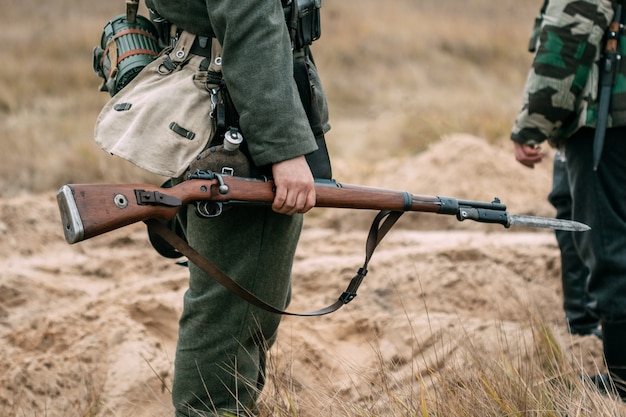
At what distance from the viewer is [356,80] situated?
12.3 m

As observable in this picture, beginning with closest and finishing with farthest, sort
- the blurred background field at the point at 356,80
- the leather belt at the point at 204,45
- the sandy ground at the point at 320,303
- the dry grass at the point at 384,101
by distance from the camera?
the leather belt at the point at 204,45 < the dry grass at the point at 384,101 < the sandy ground at the point at 320,303 < the blurred background field at the point at 356,80

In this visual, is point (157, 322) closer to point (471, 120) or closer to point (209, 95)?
point (209, 95)

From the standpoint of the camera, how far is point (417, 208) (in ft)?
8.91

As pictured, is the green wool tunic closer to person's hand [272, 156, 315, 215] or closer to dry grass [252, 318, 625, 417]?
person's hand [272, 156, 315, 215]

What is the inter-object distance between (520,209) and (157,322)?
3.07 metres

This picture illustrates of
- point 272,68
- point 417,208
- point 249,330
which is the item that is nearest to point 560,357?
point 417,208

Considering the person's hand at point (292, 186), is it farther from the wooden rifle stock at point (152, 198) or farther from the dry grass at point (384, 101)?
the dry grass at point (384, 101)

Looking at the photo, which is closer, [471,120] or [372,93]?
[471,120]

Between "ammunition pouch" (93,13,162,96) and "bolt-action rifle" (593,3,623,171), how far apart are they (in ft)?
5.30

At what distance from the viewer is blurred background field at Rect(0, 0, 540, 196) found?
7031 millimetres

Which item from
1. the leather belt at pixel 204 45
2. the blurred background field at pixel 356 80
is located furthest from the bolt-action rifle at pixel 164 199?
the blurred background field at pixel 356 80

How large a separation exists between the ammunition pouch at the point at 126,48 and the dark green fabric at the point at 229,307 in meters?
0.47

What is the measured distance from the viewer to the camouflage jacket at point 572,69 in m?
2.95

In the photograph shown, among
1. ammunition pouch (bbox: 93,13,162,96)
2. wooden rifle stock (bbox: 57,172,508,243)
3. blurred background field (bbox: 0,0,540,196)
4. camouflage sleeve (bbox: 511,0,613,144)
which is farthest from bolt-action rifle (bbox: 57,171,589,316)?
blurred background field (bbox: 0,0,540,196)
